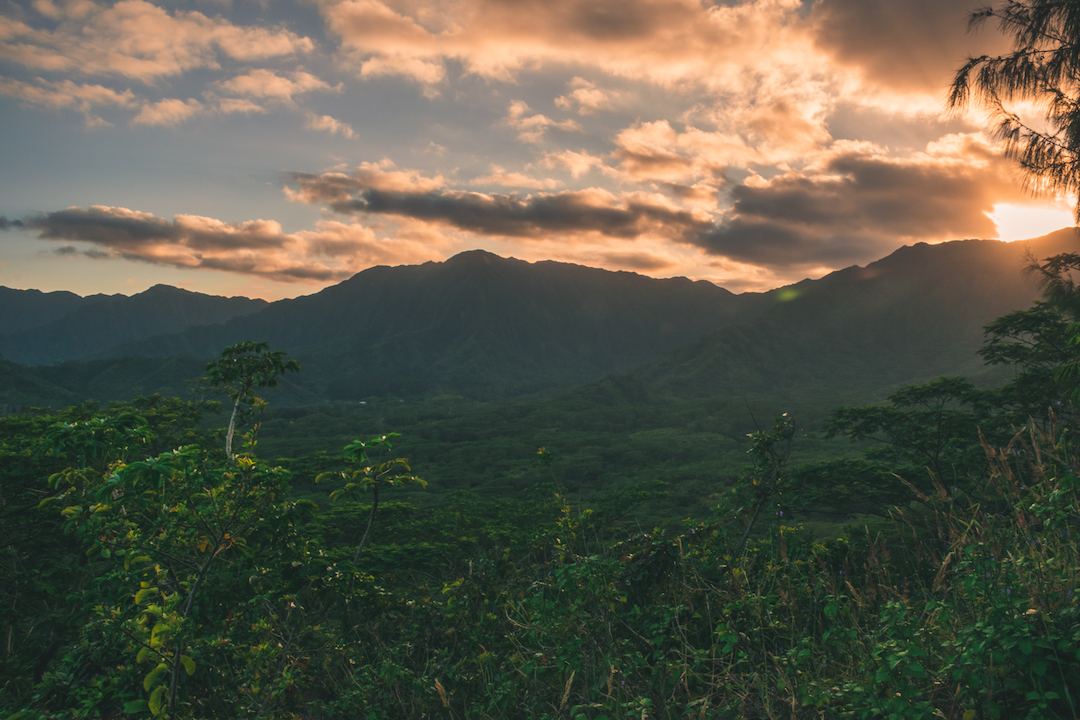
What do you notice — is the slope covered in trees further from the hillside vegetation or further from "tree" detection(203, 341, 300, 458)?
"tree" detection(203, 341, 300, 458)

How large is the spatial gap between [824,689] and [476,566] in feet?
12.4

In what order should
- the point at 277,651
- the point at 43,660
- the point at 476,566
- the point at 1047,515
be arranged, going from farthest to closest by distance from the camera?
the point at 43,660
the point at 476,566
the point at 277,651
the point at 1047,515

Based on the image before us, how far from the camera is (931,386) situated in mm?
19156

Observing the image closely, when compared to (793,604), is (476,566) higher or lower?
lower

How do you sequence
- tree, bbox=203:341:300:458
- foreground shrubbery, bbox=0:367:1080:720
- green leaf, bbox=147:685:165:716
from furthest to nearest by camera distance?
1. tree, bbox=203:341:300:458
2. green leaf, bbox=147:685:165:716
3. foreground shrubbery, bbox=0:367:1080:720

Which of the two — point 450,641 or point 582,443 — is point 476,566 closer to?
point 450,641

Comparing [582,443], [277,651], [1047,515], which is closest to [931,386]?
[1047,515]

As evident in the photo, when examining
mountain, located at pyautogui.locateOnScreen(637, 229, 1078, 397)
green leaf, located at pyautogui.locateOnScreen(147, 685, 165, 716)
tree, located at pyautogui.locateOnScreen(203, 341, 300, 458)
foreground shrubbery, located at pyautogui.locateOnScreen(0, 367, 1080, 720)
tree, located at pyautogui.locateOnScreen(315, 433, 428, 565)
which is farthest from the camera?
mountain, located at pyautogui.locateOnScreen(637, 229, 1078, 397)

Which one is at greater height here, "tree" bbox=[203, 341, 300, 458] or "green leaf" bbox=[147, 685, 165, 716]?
"tree" bbox=[203, 341, 300, 458]

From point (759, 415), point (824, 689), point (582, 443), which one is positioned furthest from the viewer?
point (759, 415)

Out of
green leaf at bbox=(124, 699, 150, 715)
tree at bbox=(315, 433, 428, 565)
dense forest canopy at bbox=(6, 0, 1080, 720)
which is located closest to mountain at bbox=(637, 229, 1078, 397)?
dense forest canopy at bbox=(6, 0, 1080, 720)

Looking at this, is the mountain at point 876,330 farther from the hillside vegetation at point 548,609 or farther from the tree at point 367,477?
the tree at point 367,477

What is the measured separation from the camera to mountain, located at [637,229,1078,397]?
146m

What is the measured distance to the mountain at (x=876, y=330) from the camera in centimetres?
14550
